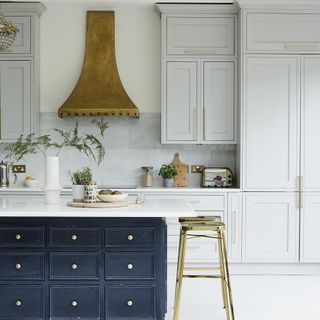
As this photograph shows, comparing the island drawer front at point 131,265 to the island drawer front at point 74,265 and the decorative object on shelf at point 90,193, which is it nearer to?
the island drawer front at point 74,265

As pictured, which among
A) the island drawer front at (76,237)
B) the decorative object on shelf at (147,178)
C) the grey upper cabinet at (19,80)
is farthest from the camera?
the decorative object on shelf at (147,178)

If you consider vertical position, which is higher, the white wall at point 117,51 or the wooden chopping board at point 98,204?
the white wall at point 117,51

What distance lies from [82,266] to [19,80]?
9.37ft

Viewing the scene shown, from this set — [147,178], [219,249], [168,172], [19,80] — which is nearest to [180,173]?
[168,172]

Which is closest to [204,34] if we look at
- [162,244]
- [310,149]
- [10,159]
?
[310,149]

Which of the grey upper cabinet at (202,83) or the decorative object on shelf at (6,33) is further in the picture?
the grey upper cabinet at (202,83)

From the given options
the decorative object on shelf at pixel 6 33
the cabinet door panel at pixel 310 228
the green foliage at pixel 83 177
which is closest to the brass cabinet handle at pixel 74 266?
the green foliage at pixel 83 177

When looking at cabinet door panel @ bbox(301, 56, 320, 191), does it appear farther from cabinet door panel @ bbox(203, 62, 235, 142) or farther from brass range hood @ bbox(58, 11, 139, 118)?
brass range hood @ bbox(58, 11, 139, 118)

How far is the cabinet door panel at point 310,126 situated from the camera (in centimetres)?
579

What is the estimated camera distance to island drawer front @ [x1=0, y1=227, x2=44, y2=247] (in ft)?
12.1

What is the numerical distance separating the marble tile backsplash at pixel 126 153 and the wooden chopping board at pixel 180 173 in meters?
0.07

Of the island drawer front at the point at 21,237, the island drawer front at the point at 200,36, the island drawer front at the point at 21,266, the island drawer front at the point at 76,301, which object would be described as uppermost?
the island drawer front at the point at 200,36

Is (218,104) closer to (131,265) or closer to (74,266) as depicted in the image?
(131,265)

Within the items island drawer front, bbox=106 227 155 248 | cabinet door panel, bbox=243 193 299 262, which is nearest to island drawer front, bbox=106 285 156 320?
island drawer front, bbox=106 227 155 248
